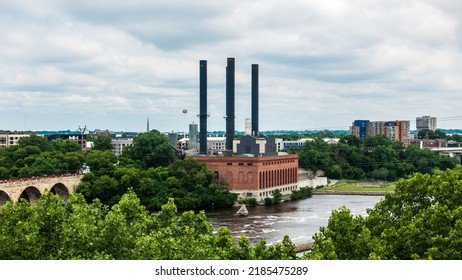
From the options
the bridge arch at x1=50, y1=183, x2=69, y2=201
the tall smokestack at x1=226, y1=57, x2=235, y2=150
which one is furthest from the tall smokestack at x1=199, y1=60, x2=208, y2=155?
the bridge arch at x1=50, y1=183, x2=69, y2=201

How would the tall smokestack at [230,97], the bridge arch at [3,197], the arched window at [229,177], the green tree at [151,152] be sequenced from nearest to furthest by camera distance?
the bridge arch at [3,197] → the arched window at [229,177] → the green tree at [151,152] → the tall smokestack at [230,97]

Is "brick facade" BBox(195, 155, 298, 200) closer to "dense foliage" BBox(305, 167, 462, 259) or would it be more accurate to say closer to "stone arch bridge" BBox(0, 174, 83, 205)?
"stone arch bridge" BBox(0, 174, 83, 205)

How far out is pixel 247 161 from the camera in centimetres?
9869

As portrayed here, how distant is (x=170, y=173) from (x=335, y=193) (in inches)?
997

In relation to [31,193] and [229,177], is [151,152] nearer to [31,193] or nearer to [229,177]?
[229,177]

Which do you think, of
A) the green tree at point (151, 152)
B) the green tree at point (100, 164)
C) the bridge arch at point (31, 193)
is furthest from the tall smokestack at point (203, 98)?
the bridge arch at point (31, 193)

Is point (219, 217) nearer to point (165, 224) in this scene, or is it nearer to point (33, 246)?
point (165, 224)

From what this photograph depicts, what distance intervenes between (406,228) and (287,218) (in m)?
46.6

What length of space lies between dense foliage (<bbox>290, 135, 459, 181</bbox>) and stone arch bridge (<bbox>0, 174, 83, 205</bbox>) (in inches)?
1887

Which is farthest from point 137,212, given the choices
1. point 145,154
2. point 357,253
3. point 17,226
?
point 145,154

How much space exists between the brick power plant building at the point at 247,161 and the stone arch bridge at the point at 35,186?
19.0 metres

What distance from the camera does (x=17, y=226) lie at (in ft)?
96.1

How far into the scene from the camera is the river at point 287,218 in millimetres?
65938

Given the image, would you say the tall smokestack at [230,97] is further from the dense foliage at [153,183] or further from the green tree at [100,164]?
the green tree at [100,164]
